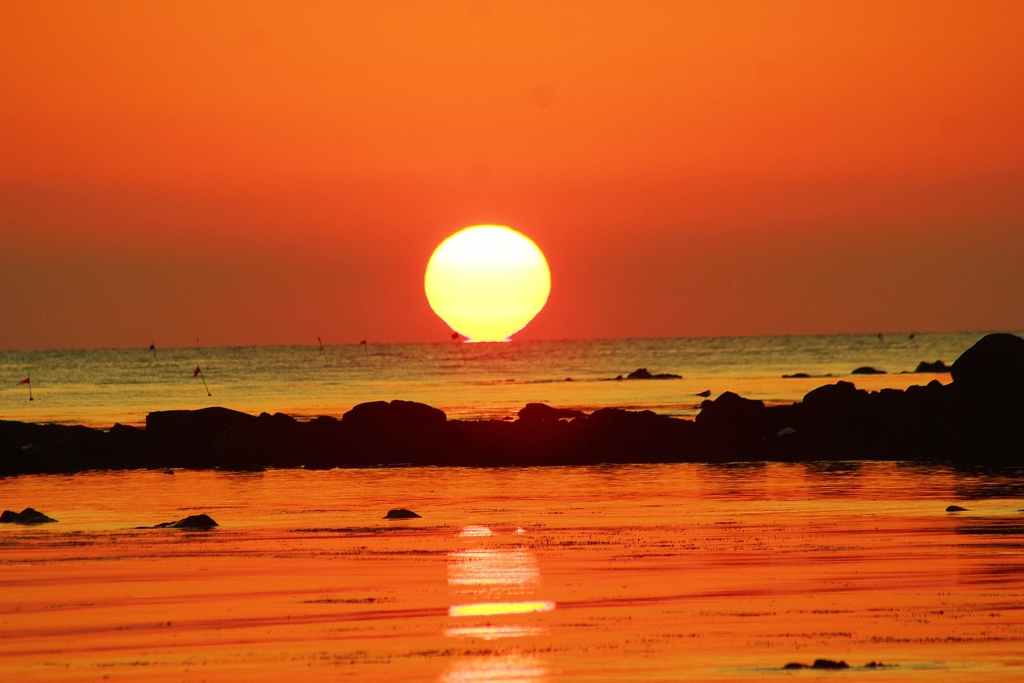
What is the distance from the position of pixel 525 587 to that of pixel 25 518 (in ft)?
41.8

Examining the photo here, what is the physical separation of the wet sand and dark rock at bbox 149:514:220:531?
51cm

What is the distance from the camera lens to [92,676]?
13.6 metres

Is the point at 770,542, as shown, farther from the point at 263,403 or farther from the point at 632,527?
the point at 263,403

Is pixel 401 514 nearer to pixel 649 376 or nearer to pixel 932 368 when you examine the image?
pixel 649 376

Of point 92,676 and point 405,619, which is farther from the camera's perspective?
→ point 405,619

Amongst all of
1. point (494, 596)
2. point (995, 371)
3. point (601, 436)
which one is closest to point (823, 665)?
point (494, 596)

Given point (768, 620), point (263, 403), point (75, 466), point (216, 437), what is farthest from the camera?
point (263, 403)

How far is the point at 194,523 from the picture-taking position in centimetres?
2542

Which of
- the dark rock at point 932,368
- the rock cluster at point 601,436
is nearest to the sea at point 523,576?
the rock cluster at point 601,436

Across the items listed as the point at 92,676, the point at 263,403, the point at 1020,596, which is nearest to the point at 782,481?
the point at 1020,596

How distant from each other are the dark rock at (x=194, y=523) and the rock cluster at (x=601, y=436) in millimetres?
14295

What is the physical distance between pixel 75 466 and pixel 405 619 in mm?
26478

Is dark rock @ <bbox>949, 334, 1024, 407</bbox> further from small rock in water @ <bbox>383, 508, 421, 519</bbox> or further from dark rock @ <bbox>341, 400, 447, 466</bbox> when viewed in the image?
small rock in water @ <bbox>383, 508, 421, 519</bbox>

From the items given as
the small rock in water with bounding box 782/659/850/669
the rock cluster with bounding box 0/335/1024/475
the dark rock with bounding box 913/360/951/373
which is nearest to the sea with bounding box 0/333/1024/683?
the small rock in water with bounding box 782/659/850/669
